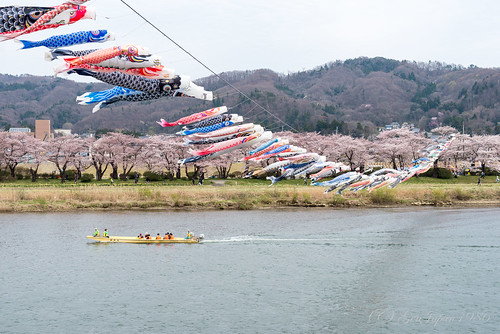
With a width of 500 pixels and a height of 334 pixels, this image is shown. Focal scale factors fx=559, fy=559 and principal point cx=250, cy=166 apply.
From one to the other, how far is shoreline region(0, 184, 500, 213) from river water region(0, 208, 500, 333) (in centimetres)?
634

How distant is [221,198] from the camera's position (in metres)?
69.2

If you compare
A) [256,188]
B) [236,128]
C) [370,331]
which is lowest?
[370,331]

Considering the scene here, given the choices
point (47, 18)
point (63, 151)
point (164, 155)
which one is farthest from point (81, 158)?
point (47, 18)

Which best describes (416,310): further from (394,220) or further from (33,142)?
(33,142)

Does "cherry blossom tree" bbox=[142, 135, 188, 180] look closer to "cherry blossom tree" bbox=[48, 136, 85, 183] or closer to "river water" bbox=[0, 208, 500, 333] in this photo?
"cherry blossom tree" bbox=[48, 136, 85, 183]

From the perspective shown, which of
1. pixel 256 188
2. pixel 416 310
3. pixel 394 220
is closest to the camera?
pixel 416 310

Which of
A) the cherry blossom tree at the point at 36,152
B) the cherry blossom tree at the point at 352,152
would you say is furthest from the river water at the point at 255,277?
the cherry blossom tree at the point at 352,152

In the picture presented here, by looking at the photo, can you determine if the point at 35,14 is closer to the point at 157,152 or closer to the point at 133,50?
the point at 133,50

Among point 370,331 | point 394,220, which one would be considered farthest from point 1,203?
point 370,331

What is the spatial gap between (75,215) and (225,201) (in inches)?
690

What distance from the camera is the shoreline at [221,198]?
6569 cm

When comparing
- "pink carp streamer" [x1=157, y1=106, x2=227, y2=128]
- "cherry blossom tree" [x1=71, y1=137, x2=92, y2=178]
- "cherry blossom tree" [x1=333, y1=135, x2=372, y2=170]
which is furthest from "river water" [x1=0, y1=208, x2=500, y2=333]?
"cherry blossom tree" [x1=333, y1=135, x2=372, y2=170]

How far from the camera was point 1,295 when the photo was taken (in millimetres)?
33844

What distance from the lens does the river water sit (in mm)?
29875
